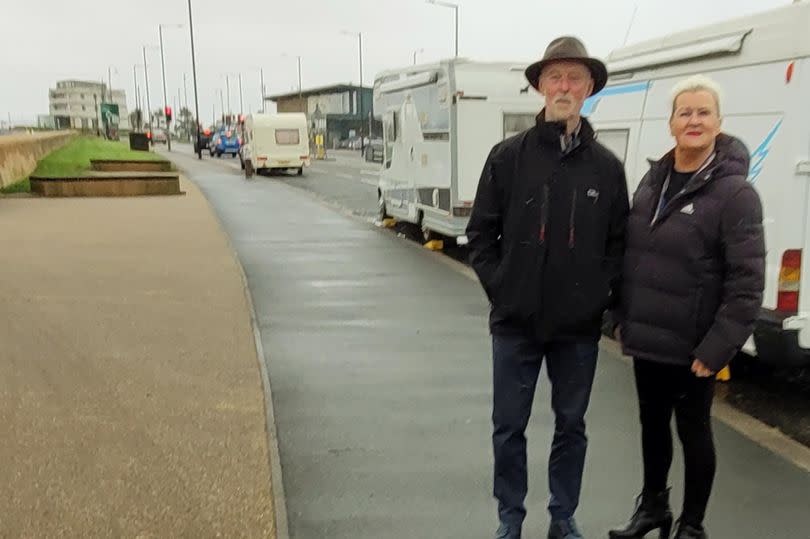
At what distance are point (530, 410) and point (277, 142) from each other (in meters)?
29.8

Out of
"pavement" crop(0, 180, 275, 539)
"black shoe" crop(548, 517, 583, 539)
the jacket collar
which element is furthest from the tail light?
"pavement" crop(0, 180, 275, 539)

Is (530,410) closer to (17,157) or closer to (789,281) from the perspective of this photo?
(789,281)

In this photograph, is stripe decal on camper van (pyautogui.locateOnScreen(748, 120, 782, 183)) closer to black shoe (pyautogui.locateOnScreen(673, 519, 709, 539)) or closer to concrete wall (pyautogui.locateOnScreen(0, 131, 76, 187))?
black shoe (pyautogui.locateOnScreen(673, 519, 709, 539))

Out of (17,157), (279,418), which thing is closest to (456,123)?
(279,418)

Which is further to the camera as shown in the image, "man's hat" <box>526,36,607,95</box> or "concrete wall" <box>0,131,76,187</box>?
"concrete wall" <box>0,131,76,187</box>

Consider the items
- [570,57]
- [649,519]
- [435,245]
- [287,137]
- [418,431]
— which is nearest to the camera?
[570,57]

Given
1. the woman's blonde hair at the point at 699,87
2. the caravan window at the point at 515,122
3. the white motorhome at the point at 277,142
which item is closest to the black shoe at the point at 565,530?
the woman's blonde hair at the point at 699,87

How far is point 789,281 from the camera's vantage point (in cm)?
A: 491

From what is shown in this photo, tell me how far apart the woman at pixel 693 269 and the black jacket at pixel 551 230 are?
14cm

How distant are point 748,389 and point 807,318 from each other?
1.16m

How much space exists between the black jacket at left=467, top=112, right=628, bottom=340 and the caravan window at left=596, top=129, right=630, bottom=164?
370 centimetres

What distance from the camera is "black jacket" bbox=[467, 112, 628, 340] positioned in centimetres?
299

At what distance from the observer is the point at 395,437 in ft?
15.7

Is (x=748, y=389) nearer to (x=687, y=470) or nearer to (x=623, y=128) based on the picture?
(x=623, y=128)
